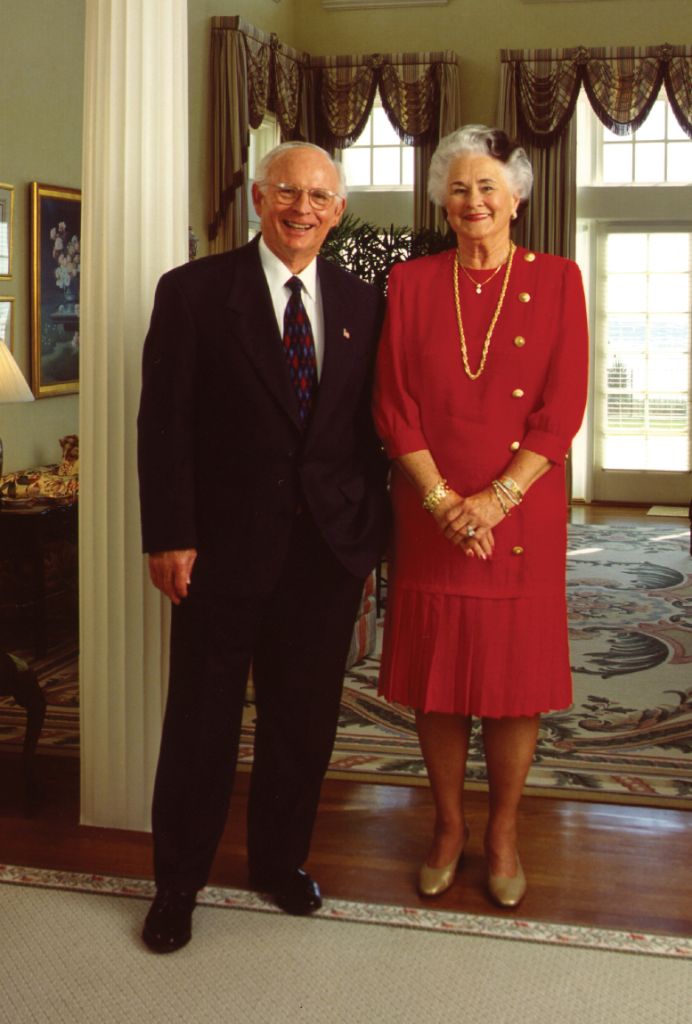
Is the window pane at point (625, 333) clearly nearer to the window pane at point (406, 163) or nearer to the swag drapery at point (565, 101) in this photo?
the swag drapery at point (565, 101)

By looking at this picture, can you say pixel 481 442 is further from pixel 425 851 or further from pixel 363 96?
pixel 363 96

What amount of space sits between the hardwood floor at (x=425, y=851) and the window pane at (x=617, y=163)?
7.53m

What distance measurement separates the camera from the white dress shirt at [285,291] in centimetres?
275

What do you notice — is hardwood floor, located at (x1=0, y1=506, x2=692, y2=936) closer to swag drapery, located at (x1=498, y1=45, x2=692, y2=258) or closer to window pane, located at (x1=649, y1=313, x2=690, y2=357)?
swag drapery, located at (x1=498, y1=45, x2=692, y2=258)

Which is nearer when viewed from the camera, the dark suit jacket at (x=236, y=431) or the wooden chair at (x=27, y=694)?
the dark suit jacket at (x=236, y=431)

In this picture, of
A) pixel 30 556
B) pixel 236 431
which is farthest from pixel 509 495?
pixel 30 556

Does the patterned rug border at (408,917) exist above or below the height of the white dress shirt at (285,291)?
below

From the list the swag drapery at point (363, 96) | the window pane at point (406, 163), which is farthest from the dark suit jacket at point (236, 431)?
the window pane at point (406, 163)

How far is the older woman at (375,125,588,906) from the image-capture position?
277 centimetres

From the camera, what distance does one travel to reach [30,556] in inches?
222

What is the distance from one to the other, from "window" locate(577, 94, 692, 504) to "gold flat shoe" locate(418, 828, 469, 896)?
7.66 m

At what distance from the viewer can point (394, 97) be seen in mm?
9758

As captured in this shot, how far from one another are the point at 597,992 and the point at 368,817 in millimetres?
1100

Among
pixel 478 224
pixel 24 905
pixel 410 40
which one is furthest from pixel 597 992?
pixel 410 40
